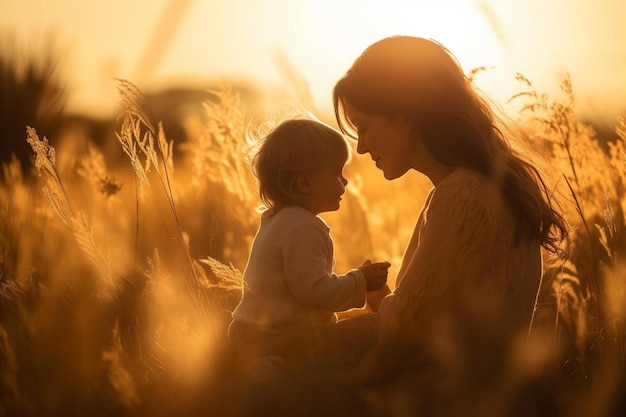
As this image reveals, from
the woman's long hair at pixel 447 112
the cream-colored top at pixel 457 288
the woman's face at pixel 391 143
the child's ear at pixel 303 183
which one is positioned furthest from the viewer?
the child's ear at pixel 303 183

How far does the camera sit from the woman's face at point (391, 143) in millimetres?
2719

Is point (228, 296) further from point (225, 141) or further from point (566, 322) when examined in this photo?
point (566, 322)

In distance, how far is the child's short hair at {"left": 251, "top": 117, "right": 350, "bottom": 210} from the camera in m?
2.84

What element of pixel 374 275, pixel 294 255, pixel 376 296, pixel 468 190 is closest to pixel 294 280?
pixel 294 255

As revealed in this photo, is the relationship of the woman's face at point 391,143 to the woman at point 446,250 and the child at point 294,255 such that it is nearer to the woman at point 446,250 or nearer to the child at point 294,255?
the woman at point 446,250

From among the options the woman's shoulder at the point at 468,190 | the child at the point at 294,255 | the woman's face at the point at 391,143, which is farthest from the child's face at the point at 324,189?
the woman's shoulder at the point at 468,190

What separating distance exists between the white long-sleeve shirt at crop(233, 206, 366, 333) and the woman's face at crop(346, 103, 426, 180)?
292mm

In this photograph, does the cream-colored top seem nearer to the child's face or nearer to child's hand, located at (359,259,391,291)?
child's hand, located at (359,259,391,291)

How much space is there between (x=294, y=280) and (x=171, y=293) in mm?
407

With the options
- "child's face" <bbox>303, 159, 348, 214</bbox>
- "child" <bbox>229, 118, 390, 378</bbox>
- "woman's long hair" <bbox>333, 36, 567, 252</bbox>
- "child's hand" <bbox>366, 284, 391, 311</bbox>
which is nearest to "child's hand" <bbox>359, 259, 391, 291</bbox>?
"child" <bbox>229, 118, 390, 378</bbox>

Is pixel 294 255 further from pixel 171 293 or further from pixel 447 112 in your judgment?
pixel 447 112

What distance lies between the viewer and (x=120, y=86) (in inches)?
105

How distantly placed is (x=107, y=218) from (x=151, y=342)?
151 centimetres

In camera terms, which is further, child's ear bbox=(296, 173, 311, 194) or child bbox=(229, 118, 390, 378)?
child's ear bbox=(296, 173, 311, 194)
